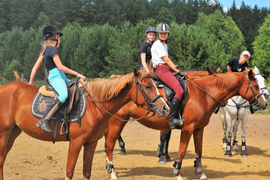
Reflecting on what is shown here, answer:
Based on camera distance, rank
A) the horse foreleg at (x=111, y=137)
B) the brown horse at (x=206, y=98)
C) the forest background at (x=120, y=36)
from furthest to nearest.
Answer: the forest background at (x=120, y=36) < the horse foreleg at (x=111, y=137) < the brown horse at (x=206, y=98)

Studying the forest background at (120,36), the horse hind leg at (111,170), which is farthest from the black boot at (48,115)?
the forest background at (120,36)

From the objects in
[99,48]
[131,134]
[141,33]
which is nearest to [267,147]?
[131,134]

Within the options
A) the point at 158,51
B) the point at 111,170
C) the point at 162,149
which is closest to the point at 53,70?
the point at 158,51

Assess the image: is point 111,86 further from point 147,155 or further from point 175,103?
point 147,155

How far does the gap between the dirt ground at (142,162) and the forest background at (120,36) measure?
27919 mm

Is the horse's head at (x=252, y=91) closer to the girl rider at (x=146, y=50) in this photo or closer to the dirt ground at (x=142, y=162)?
the dirt ground at (x=142, y=162)

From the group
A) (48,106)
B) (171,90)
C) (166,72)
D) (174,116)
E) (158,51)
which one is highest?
(158,51)

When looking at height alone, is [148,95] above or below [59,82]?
below

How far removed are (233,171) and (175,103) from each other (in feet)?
7.96

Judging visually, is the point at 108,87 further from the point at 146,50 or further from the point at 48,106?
the point at 146,50

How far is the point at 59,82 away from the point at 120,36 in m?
35.9

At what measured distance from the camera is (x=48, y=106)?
4.06m

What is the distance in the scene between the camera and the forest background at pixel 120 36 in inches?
1483

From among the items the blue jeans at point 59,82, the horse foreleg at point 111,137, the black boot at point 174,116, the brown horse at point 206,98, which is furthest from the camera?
the horse foreleg at point 111,137
